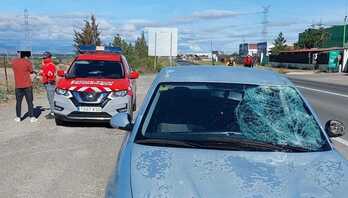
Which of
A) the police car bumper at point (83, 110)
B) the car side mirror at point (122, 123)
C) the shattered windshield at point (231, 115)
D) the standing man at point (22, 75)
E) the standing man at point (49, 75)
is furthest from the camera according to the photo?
the standing man at point (49, 75)

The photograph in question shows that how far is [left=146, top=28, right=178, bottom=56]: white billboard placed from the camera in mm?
43906

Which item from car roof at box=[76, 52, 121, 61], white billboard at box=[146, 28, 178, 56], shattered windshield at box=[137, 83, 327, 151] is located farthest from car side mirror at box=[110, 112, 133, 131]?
white billboard at box=[146, 28, 178, 56]

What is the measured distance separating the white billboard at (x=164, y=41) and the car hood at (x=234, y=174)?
40.5m

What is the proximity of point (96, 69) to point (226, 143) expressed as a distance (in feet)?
29.3

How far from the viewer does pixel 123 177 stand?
3.29m

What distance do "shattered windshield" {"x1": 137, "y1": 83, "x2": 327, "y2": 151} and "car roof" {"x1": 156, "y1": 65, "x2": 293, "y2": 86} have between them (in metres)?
0.06

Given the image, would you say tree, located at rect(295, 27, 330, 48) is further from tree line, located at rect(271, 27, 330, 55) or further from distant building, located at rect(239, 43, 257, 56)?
distant building, located at rect(239, 43, 257, 56)

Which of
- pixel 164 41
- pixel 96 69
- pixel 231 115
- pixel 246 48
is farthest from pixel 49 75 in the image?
pixel 246 48

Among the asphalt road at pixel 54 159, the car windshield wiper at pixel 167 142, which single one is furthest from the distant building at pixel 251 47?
the car windshield wiper at pixel 167 142

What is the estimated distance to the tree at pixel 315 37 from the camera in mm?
95000

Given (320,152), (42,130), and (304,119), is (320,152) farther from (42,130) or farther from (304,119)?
(42,130)

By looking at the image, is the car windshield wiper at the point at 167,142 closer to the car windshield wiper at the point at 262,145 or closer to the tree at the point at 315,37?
the car windshield wiper at the point at 262,145

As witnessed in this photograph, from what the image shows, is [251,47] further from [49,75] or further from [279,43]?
[49,75]

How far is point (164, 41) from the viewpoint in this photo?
1745 inches
